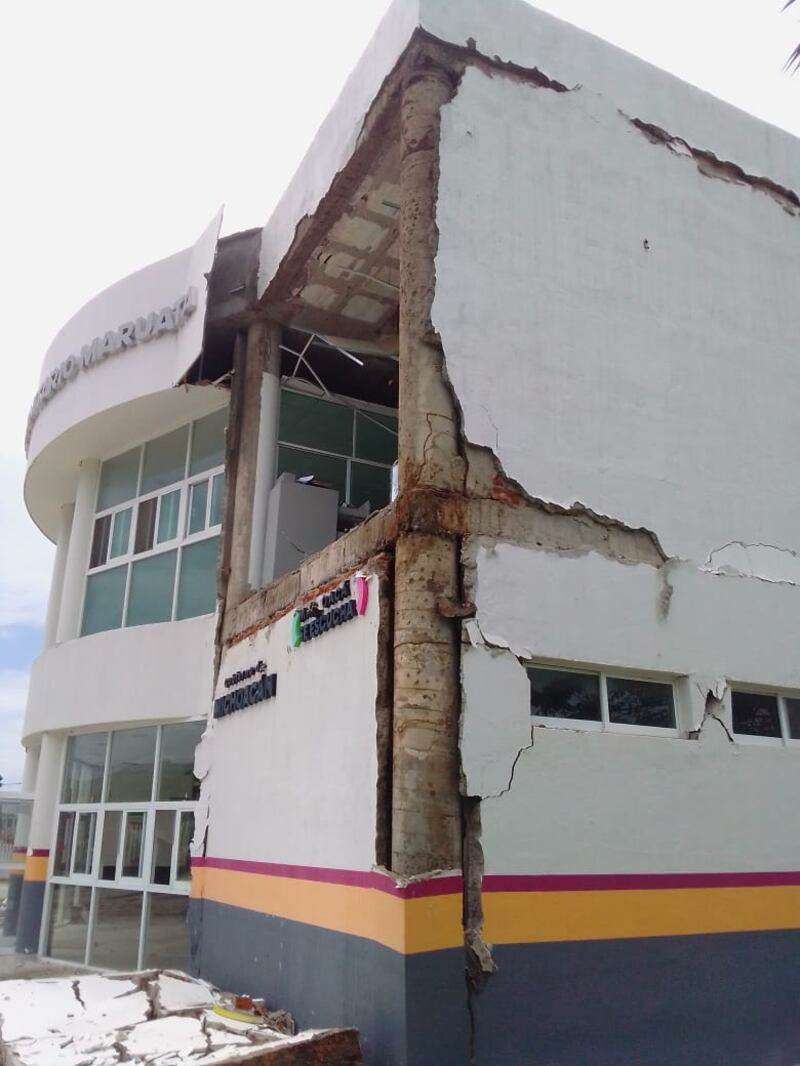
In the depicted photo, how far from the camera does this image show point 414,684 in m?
6.99

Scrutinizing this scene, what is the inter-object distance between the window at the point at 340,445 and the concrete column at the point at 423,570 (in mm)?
5138

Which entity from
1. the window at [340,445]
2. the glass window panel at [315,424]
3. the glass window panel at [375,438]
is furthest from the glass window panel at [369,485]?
the glass window panel at [315,424]

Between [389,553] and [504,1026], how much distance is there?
12.0ft

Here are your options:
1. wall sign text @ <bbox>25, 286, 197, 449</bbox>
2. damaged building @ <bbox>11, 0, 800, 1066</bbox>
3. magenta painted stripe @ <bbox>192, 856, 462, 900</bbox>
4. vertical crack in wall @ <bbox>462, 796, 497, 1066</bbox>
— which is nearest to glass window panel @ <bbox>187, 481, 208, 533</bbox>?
damaged building @ <bbox>11, 0, 800, 1066</bbox>

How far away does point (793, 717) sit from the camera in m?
8.82

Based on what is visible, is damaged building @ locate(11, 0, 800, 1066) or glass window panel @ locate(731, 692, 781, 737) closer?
damaged building @ locate(11, 0, 800, 1066)

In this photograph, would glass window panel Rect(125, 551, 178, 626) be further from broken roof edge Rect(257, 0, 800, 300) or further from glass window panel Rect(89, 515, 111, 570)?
broken roof edge Rect(257, 0, 800, 300)

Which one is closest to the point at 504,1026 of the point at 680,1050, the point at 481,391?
the point at 680,1050

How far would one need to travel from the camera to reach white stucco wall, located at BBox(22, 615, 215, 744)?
40.6ft

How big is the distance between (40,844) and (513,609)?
34.5 ft

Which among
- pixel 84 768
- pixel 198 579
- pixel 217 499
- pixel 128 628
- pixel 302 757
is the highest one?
pixel 217 499

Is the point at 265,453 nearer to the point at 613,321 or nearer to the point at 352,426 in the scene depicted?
the point at 352,426

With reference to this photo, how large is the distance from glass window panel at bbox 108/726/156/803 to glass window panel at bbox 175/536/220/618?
5.93 feet

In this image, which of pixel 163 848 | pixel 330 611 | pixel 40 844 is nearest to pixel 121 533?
pixel 40 844
